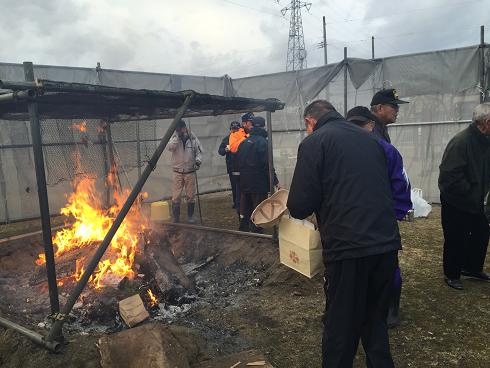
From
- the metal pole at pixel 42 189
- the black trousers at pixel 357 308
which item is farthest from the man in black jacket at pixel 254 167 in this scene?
the black trousers at pixel 357 308

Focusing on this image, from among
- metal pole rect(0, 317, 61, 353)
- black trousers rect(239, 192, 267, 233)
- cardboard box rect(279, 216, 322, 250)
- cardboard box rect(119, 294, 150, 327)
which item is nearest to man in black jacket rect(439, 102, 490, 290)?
cardboard box rect(279, 216, 322, 250)

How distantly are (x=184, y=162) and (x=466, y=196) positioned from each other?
5.79 m

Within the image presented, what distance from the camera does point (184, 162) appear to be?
8.69m

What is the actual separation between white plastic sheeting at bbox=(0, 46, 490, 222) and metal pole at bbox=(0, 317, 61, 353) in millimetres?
4205

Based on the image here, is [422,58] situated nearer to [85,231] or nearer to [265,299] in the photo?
[265,299]

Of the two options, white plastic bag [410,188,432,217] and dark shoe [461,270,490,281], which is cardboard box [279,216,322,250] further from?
white plastic bag [410,188,432,217]

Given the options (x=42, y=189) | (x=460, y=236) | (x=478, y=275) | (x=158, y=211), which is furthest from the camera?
(x=158, y=211)

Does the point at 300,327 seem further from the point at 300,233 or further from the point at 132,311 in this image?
the point at 132,311

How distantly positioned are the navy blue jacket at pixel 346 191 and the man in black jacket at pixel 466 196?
2230mm

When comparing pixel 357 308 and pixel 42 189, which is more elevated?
pixel 42 189

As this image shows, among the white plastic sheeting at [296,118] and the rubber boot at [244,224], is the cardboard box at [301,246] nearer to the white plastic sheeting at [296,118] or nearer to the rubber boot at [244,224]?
the rubber boot at [244,224]

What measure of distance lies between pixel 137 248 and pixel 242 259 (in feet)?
5.24

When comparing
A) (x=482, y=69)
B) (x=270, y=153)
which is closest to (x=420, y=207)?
(x=482, y=69)

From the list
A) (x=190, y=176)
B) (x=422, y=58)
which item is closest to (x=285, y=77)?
(x=422, y=58)
